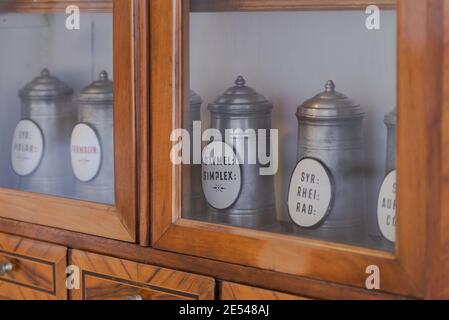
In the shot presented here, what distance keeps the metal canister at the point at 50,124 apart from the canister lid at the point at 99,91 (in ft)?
0.14

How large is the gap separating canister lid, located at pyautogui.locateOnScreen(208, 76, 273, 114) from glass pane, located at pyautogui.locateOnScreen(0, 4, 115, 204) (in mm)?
154

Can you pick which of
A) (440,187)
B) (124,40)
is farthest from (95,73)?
(440,187)

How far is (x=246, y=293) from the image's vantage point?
85 centimetres

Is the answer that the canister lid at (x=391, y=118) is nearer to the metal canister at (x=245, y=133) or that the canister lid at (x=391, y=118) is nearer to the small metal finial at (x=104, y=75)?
the metal canister at (x=245, y=133)

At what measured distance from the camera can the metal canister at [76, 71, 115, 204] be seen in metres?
0.97

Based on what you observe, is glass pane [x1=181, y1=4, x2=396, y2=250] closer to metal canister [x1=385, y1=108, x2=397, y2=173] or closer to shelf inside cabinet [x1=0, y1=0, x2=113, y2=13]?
metal canister [x1=385, y1=108, x2=397, y2=173]

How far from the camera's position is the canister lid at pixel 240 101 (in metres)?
0.90

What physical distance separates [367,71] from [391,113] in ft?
0.23

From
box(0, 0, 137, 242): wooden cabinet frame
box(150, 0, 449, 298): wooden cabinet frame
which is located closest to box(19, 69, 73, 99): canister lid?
box(0, 0, 137, 242): wooden cabinet frame

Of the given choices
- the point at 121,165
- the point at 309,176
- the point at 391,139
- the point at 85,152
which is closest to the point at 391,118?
the point at 391,139

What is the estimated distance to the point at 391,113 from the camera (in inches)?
30.0

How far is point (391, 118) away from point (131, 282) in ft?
1.28

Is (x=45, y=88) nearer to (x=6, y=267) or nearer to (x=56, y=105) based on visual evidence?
(x=56, y=105)
